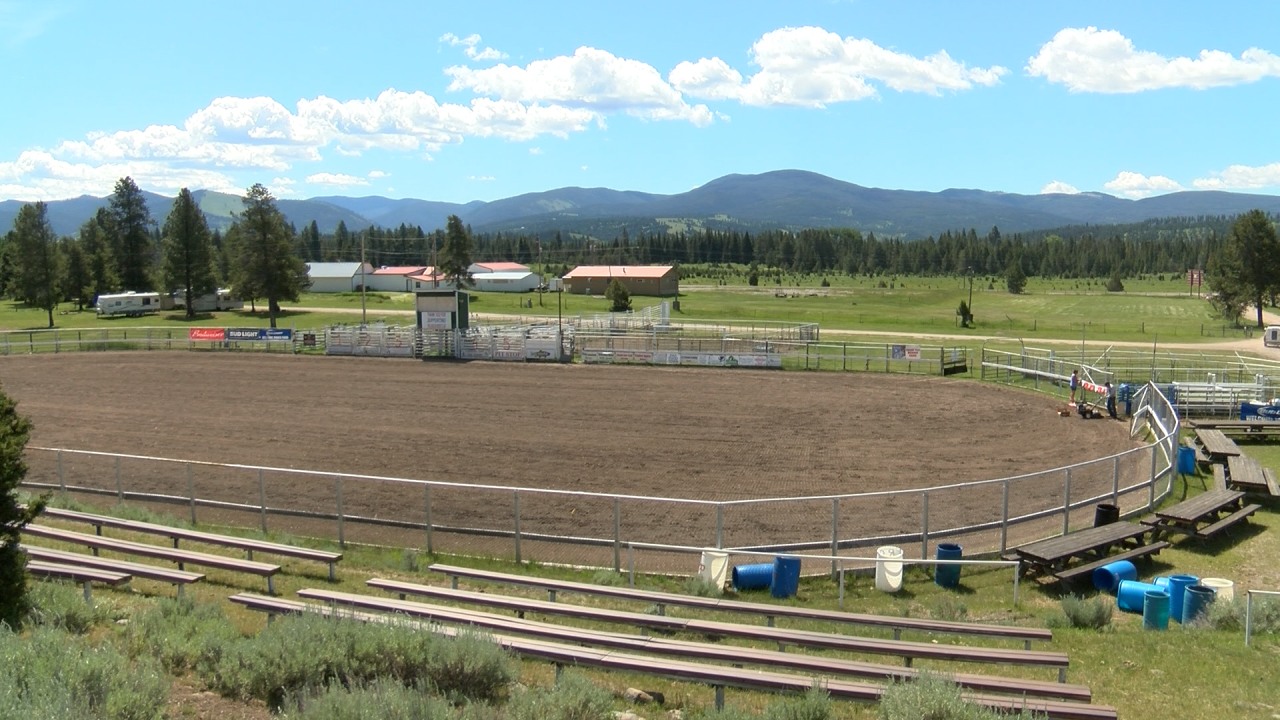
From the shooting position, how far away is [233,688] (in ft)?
22.9

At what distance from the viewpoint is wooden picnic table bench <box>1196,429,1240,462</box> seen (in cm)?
2089

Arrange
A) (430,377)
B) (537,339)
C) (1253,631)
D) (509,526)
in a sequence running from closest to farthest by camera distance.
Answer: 1. (1253,631)
2. (509,526)
3. (430,377)
4. (537,339)

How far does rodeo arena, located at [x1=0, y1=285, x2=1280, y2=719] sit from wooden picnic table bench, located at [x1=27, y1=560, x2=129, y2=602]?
62cm

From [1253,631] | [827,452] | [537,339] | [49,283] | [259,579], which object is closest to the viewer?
[1253,631]

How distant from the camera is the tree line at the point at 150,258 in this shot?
248 feet

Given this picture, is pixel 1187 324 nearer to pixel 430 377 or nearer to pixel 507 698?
pixel 430 377

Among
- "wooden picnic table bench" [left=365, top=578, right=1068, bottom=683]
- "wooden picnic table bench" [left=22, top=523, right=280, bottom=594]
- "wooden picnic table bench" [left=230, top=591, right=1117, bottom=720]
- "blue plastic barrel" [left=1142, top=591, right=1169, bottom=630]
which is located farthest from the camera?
"blue plastic barrel" [left=1142, top=591, right=1169, bottom=630]

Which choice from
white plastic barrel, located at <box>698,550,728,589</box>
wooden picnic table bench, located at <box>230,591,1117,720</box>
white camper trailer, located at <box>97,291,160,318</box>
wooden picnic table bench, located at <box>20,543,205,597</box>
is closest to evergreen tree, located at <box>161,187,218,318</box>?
white camper trailer, located at <box>97,291,160,318</box>

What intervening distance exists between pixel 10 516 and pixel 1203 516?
17713mm

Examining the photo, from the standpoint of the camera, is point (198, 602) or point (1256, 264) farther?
point (1256, 264)

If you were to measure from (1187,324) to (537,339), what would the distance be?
61119 mm

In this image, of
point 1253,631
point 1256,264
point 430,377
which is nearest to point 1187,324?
point 1256,264

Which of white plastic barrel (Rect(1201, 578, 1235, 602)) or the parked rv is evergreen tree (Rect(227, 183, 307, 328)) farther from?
white plastic barrel (Rect(1201, 578, 1235, 602))

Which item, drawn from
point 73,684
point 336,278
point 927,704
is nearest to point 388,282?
point 336,278
